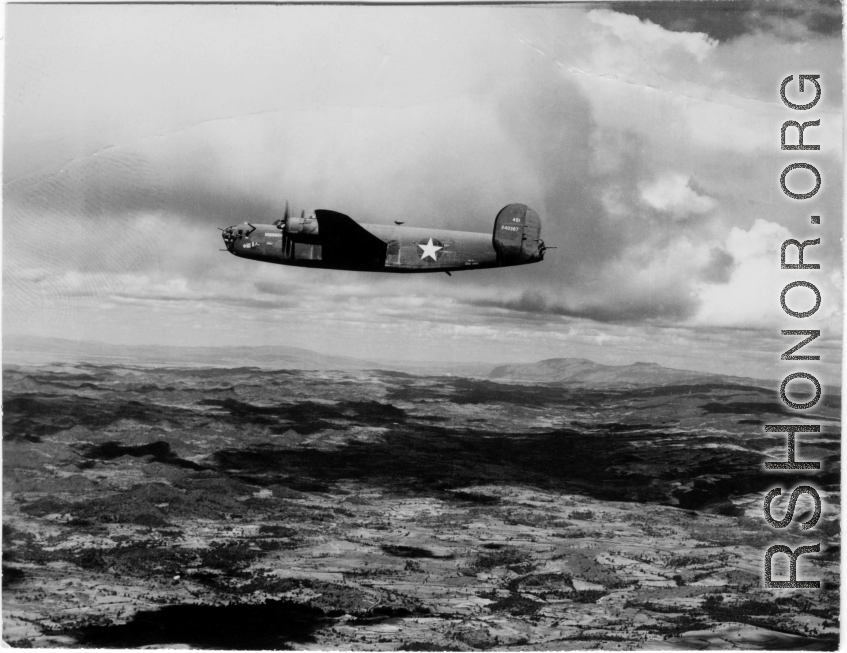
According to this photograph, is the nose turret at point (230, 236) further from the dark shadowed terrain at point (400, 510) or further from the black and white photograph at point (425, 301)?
the dark shadowed terrain at point (400, 510)

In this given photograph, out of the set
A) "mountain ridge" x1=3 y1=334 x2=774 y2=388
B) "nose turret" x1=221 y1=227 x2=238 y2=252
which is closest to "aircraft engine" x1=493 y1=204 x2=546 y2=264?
"mountain ridge" x1=3 y1=334 x2=774 y2=388

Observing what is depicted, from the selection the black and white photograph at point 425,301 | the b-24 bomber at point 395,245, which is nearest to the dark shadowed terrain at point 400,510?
the black and white photograph at point 425,301

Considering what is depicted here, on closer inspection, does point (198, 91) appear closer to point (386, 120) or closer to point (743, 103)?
point (386, 120)

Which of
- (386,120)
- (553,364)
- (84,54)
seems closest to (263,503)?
(553,364)

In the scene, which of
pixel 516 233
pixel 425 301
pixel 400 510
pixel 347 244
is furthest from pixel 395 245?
pixel 400 510

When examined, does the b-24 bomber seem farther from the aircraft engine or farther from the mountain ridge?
the mountain ridge

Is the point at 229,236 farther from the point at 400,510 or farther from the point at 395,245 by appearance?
the point at 400,510
